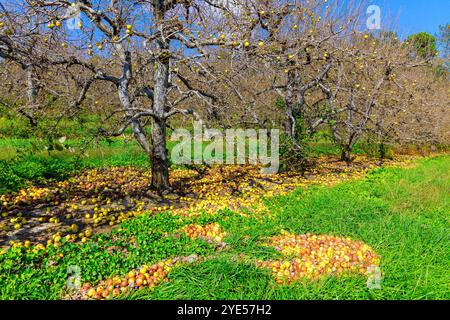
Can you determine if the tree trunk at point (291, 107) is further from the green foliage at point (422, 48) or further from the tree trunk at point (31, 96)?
the tree trunk at point (31, 96)

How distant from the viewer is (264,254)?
356 centimetres

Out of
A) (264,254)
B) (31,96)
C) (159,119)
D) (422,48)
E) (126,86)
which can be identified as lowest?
(264,254)

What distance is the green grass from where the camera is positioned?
288cm

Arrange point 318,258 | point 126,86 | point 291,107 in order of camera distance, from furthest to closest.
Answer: point 291,107 → point 126,86 → point 318,258

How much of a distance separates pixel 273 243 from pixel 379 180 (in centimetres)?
484

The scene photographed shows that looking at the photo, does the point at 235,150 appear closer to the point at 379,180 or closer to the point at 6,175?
the point at 379,180

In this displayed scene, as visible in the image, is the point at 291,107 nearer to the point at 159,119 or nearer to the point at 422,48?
the point at 159,119

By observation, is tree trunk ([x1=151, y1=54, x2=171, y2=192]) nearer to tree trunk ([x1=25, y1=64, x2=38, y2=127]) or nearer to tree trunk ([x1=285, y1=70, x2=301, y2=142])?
tree trunk ([x1=25, y1=64, x2=38, y2=127])

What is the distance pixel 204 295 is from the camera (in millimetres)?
2793

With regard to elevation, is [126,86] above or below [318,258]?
above

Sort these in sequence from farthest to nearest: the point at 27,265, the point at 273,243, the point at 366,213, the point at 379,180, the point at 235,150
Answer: the point at 235,150, the point at 379,180, the point at 366,213, the point at 273,243, the point at 27,265

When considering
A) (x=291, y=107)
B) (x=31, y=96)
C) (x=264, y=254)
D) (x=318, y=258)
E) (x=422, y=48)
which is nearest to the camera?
(x=318, y=258)

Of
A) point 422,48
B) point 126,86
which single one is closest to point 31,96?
point 126,86
